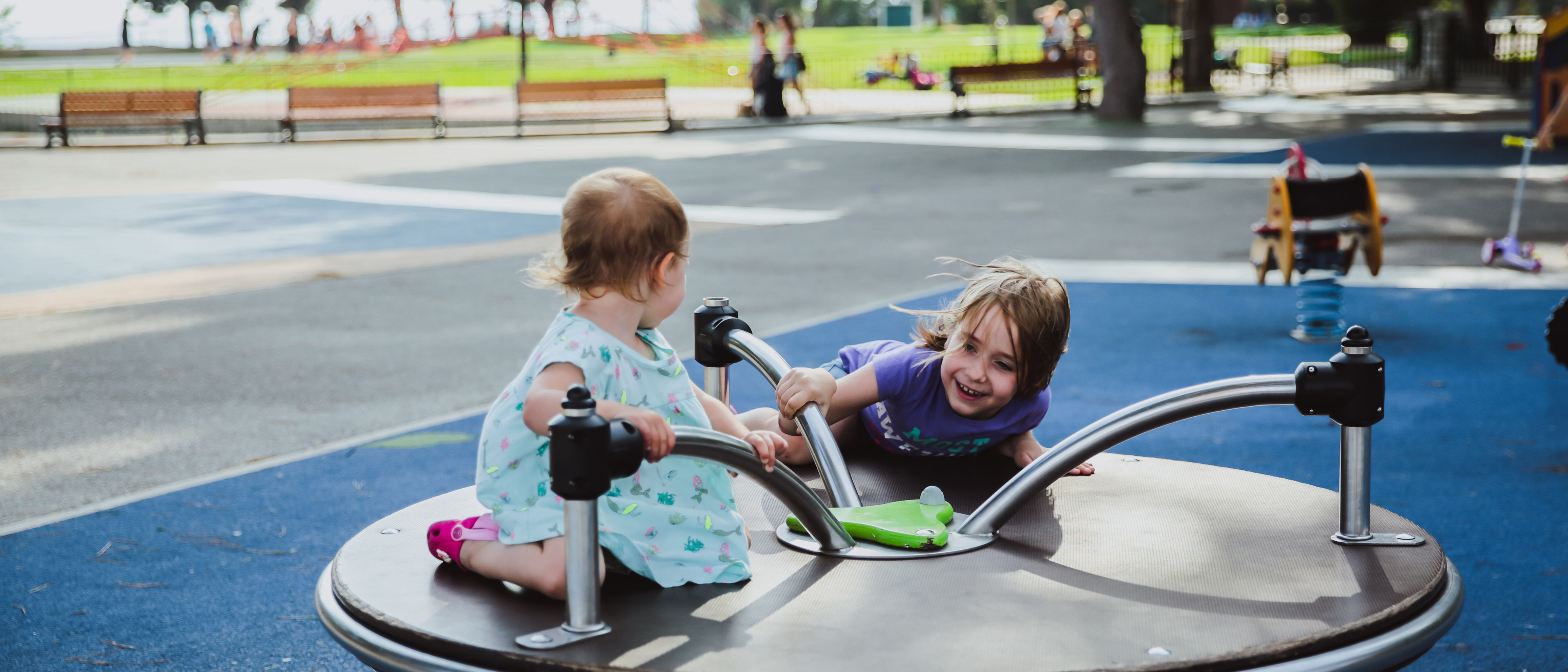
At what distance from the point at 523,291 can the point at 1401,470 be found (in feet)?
17.3

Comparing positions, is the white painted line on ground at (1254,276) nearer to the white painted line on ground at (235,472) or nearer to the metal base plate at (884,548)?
the white painted line on ground at (235,472)

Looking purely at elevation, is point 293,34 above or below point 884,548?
above

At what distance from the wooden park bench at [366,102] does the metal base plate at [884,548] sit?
1933cm

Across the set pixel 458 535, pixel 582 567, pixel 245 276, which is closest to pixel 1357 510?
pixel 582 567

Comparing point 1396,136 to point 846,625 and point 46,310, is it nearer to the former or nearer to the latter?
point 46,310

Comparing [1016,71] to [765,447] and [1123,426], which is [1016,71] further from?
[765,447]

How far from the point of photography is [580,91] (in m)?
21.6

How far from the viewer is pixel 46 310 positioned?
7.82m

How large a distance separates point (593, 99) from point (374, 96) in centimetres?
355

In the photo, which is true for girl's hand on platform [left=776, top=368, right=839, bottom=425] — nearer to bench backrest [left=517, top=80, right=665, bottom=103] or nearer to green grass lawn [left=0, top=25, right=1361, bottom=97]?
bench backrest [left=517, top=80, right=665, bottom=103]

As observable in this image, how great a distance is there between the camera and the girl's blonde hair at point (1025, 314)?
9.34 ft

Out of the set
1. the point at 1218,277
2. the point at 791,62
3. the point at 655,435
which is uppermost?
the point at 791,62


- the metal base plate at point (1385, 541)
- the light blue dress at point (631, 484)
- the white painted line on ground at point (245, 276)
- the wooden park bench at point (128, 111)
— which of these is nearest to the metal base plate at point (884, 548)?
the light blue dress at point (631, 484)

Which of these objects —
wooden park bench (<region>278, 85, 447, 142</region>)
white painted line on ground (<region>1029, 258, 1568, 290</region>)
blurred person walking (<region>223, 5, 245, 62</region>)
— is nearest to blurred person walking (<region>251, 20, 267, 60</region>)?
blurred person walking (<region>223, 5, 245, 62</region>)
